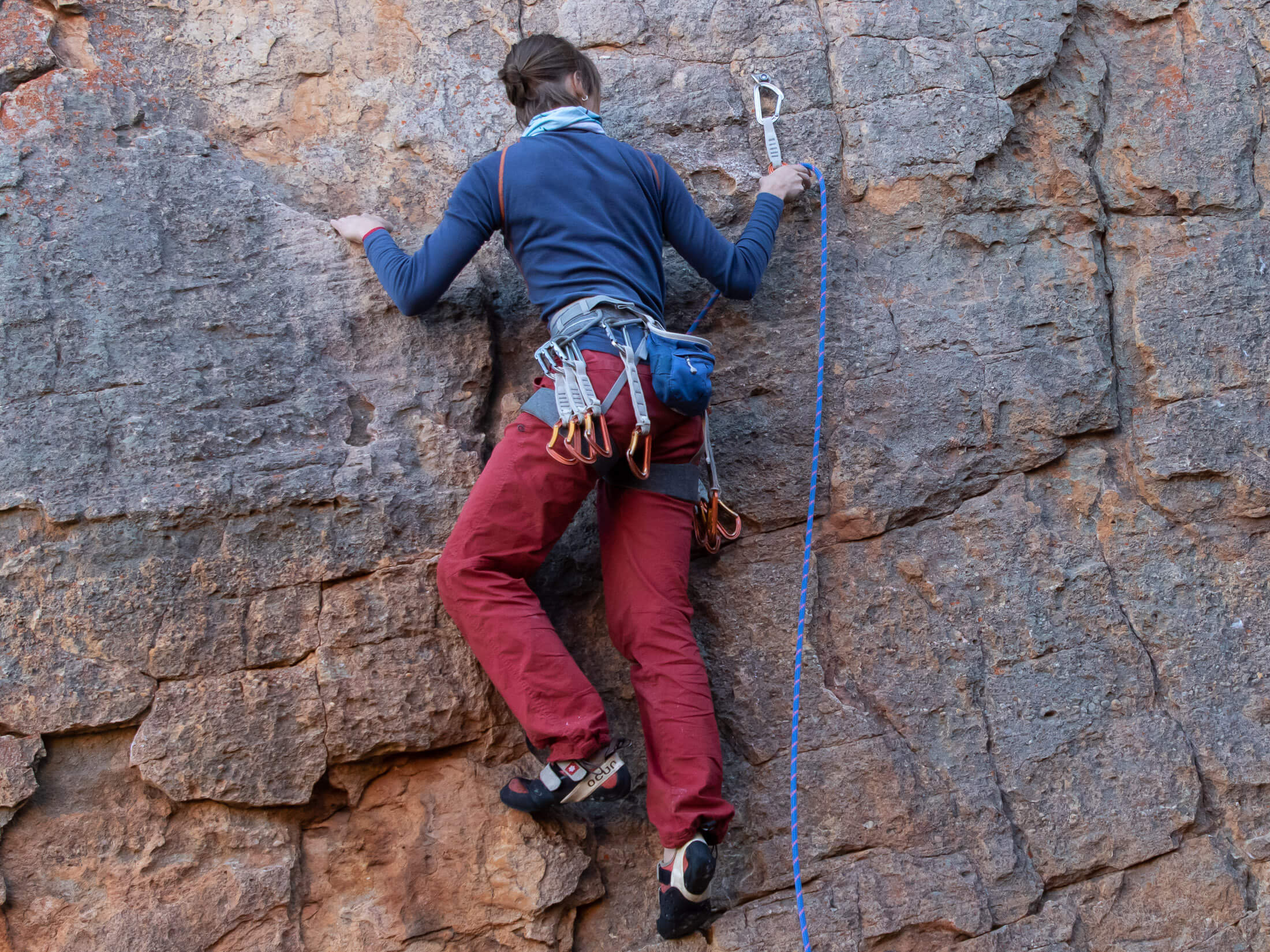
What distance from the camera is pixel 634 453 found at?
2.75m

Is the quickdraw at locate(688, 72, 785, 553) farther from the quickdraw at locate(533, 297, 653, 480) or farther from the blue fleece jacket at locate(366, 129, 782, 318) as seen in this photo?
the blue fleece jacket at locate(366, 129, 782, 318)

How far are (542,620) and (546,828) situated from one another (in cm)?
62

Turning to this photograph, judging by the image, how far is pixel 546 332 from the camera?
10.7 feet

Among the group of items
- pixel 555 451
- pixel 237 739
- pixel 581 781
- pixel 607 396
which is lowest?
pixel 581 781

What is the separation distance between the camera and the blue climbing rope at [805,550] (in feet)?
8.93

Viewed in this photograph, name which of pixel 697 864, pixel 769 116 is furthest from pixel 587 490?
pixel 769 116

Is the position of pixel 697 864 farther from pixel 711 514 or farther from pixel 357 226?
pixel 357 226

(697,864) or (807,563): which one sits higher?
(807,563)

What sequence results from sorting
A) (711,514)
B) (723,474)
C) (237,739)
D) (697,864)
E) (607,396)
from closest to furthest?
1. (697,864)
2. (607,396)
3. (237,739)
4. (711,514)
5. (723,474)

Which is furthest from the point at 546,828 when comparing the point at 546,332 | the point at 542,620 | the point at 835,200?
the point at 835,200

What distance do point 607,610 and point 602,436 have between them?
0.52 meters

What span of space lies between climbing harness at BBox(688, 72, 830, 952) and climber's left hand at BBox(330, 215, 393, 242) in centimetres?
102

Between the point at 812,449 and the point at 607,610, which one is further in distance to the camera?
the point at 812,449

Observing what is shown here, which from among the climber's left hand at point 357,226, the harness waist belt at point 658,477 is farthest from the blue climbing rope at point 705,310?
the climber's left hand at point 357,226
